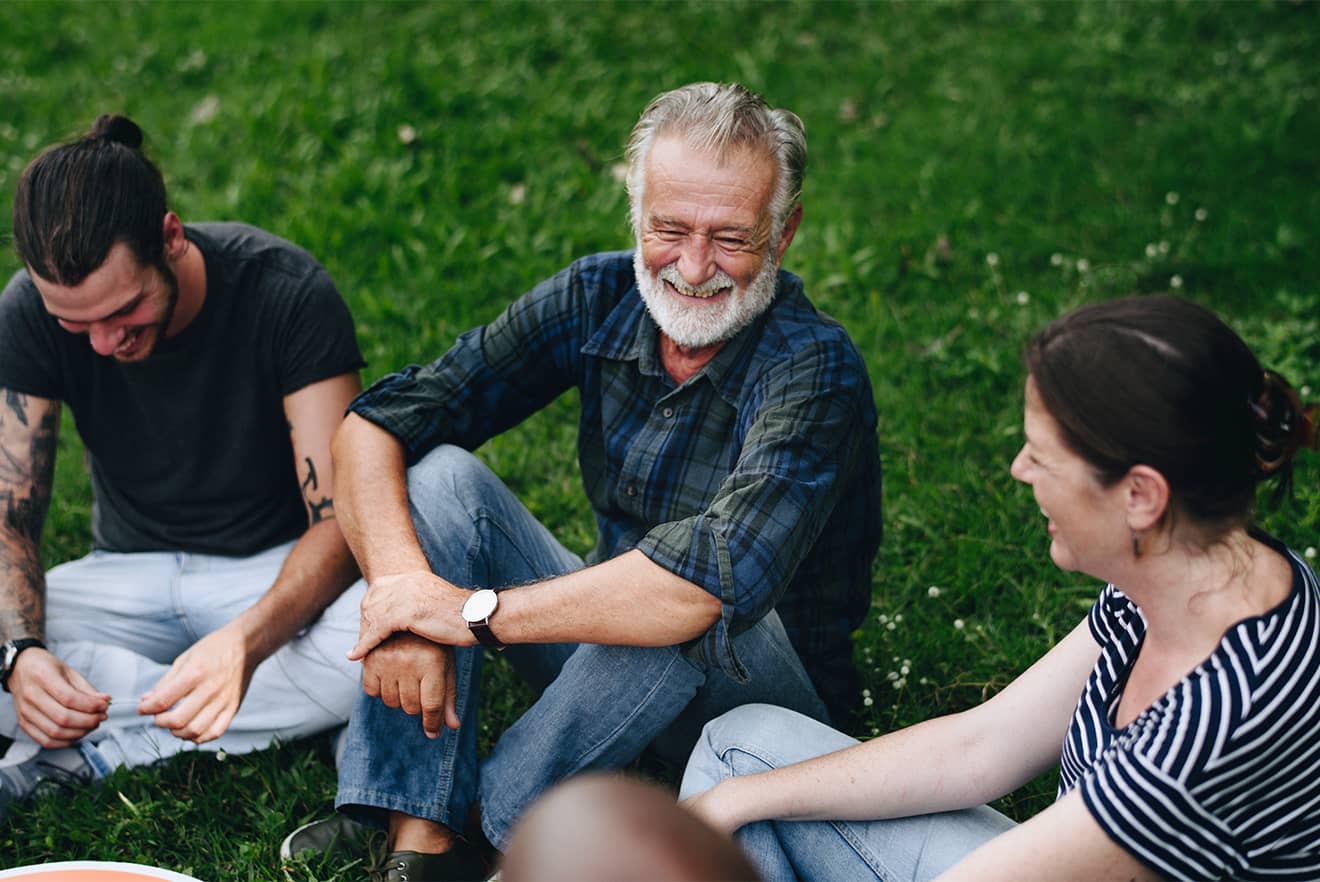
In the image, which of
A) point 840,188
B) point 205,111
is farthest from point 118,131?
point 205,111

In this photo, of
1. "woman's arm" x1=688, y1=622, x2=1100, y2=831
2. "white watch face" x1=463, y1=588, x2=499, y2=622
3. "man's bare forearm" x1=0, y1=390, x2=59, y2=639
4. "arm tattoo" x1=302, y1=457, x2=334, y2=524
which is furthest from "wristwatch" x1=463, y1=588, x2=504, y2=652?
"man's bare forearm" x1=0, y1=390, x2=59, y2=639

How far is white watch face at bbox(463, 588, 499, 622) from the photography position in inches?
117

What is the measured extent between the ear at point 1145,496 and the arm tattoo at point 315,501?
7.86 feet

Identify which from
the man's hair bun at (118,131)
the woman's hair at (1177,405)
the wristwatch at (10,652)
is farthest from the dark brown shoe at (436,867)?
the man's hair bun at (118,131)

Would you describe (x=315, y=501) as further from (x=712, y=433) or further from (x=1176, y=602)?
(x=1176, y=602)

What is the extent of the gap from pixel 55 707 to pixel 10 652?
29 centimetres

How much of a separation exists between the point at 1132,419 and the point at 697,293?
4.52 ft

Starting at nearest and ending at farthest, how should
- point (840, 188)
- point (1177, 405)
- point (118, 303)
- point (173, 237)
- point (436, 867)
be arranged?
point (1177, 405)
point (436, 867)
point (118, 303)
point (173, 237)
point (840, 188)

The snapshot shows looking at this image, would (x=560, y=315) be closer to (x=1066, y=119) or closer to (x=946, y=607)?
(x=946, y=607)

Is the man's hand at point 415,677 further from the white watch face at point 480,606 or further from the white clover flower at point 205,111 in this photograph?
the white clover flower at point 205,111

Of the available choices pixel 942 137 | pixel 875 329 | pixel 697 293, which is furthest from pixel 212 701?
pixel 942 137

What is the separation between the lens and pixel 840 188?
6402mm

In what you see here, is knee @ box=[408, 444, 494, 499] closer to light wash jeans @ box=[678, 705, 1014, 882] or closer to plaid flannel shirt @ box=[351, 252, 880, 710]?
plaid flannel shirt @ box=[351, 252, 880, 710]

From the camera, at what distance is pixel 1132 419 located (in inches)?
82.7
